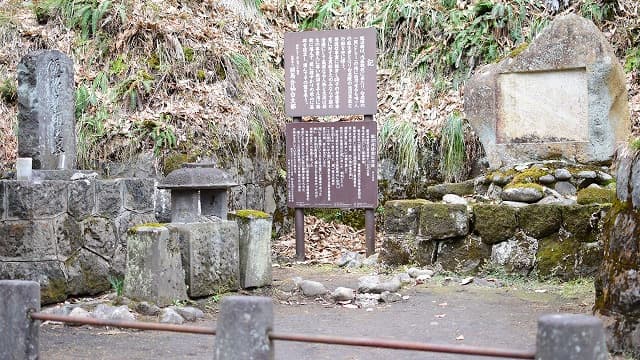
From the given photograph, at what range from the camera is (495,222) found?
8242 mm

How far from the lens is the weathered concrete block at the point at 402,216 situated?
872cm

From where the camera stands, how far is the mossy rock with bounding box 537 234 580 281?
7.89 meters

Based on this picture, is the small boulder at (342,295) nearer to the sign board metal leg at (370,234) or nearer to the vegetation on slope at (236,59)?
the sign board metal leg at (370,234)

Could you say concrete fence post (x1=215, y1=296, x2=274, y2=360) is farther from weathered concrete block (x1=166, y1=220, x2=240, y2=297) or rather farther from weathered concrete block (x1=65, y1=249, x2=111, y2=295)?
weathered concrete block (x1=65, y1=249, x2=111, y2=295)

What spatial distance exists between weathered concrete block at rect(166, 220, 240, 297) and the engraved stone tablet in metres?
3.78

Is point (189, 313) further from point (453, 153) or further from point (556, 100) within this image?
point (453, 153)

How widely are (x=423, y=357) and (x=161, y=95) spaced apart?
6.92 m

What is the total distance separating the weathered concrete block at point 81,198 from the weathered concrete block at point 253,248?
4.22 feet

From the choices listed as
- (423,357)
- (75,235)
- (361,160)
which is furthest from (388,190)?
(423,357)

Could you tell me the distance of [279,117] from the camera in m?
11.8

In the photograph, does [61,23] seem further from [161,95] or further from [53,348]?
[53,348]

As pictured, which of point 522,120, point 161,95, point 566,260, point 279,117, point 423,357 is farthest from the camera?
point 279,117

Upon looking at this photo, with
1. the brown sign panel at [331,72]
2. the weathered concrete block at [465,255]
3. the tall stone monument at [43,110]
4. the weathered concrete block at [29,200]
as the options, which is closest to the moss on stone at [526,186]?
the weathered concrete block at [465,255]

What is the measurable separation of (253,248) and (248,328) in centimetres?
434
